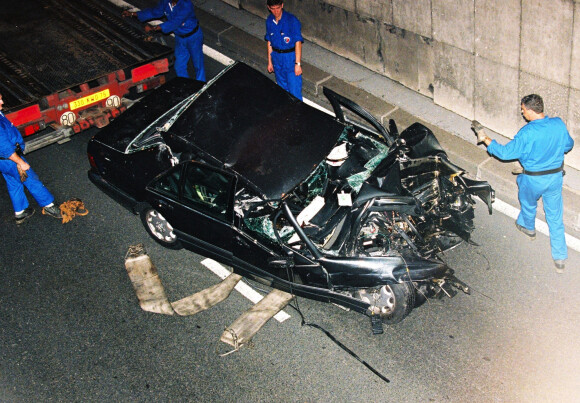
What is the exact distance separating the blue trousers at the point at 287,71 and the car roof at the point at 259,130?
6.00ft

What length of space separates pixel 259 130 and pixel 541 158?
3.04 m

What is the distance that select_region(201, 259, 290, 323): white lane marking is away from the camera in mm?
6672

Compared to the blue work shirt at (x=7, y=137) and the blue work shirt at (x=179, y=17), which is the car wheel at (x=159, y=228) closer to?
the blue work shirt at (x=7, y=137)

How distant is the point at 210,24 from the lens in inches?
462

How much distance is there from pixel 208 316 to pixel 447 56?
16.1 ft

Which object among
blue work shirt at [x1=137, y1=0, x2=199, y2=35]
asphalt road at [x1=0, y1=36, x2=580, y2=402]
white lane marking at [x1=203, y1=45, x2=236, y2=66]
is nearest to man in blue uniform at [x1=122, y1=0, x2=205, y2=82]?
blue work shirt at [x1=137, y1=0, x2=199, y2=35]

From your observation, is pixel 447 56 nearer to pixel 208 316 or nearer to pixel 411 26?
pixel 411 26

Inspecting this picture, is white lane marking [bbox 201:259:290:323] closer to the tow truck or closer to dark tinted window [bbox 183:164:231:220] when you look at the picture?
dark tinted window [bbox 183:164:231:220]

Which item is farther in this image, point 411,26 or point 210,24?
point 210,24

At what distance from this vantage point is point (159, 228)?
7.57 m

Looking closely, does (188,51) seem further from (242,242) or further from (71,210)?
(242,242)

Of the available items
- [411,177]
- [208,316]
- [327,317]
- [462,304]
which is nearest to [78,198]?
[208,316]

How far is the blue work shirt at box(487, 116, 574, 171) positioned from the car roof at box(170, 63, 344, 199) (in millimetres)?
1892

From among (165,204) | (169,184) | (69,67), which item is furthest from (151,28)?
(165,204)
